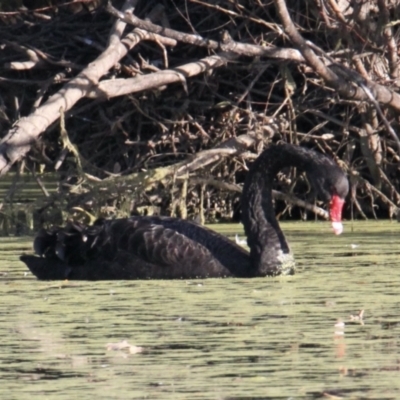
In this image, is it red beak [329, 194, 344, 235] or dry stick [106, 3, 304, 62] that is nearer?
red beak [329, 194, 344, 235]

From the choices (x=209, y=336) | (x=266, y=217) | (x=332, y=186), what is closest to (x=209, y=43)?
(x=266, y=217)

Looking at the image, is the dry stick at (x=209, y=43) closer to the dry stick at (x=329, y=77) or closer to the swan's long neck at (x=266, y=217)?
the dry stick at (x=329, y=77)

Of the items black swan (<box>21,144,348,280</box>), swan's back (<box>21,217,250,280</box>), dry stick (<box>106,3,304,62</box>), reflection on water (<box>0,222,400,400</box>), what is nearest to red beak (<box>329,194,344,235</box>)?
black swan (<box>21,144,348,280</box>)

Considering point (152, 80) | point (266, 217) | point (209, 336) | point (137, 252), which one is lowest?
point (209, 336)

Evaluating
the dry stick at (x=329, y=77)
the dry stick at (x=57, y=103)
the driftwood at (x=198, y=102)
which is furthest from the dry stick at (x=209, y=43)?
the dry stick at (x=57, y=103)

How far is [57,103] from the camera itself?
10281 mm

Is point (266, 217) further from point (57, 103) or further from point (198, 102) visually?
point (198, 102)

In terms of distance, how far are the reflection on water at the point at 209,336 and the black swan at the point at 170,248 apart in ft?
0.46

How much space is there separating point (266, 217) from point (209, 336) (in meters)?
2.63

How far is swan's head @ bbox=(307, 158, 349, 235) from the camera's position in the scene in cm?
801

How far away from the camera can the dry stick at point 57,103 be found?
395 inches

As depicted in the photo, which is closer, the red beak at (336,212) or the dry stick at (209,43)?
the red beak at (336,212)

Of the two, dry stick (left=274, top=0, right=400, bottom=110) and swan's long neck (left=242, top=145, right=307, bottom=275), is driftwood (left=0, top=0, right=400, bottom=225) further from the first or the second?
swan's long neck (left=242, top=145, right=307, bottom=275)

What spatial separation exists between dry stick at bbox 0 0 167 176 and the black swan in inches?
68.4
